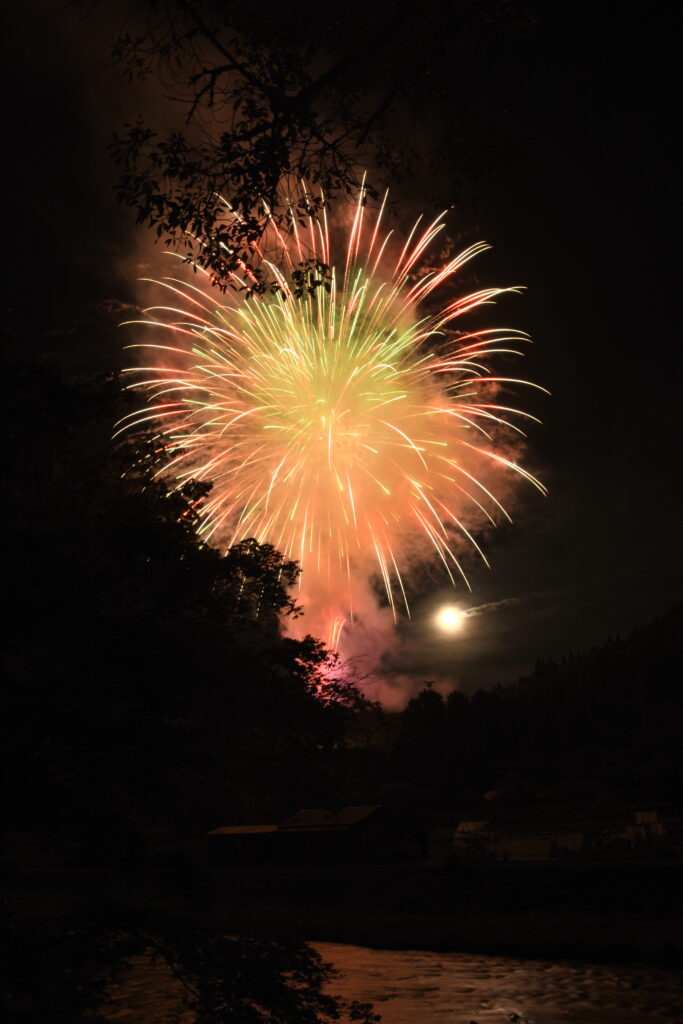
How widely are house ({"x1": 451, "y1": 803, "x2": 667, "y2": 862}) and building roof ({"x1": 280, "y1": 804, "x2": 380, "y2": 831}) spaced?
261 inches

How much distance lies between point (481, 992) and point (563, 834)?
1816cm

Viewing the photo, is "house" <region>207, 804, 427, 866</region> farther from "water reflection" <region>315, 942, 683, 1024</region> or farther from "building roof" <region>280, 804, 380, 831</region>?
"water reflection" <region>315, 942, 683, 1024</region>

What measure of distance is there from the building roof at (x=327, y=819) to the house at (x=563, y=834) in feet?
21.8

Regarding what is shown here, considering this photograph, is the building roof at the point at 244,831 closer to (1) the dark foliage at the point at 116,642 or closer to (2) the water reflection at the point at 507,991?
(2) the water reflection at the point at 507,991

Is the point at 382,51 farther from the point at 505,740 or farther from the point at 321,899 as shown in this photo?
the point at 505,740

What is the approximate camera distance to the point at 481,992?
23.2 meters

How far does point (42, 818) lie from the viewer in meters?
8.80

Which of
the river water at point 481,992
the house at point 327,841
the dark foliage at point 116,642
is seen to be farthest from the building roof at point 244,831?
the dark foliage at point 116,642

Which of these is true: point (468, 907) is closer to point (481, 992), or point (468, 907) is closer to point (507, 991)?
point (507, 991)

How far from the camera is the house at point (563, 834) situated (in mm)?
38406

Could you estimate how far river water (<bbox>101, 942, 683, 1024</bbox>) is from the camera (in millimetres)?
19875

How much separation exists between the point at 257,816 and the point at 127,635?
54.2 m

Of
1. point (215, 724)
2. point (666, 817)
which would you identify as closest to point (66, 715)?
point (215, 724)

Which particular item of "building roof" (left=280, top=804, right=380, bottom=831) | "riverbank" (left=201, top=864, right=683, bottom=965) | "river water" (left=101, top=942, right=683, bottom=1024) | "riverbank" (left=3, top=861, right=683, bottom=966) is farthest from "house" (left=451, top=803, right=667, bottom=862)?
"river water" (left=101, top=942, right=683, bottom=1024)
